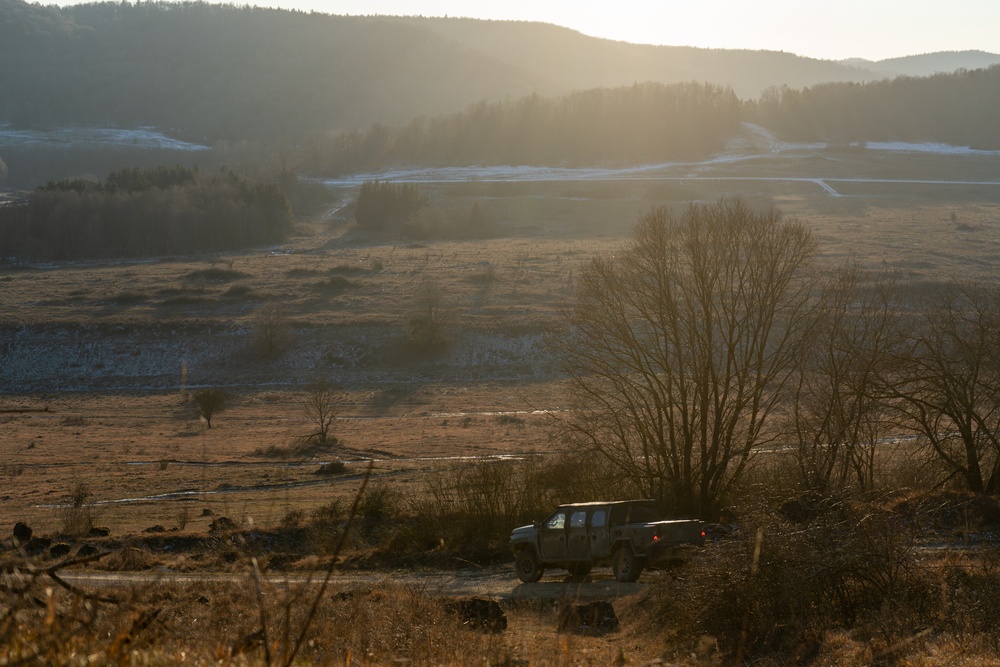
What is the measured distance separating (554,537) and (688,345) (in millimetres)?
9061

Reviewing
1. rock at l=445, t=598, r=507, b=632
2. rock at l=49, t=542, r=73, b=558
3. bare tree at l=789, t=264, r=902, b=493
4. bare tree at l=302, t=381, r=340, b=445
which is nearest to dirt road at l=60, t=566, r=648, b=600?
rock at l=49, t=542, r=73, b=558

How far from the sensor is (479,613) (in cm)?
1295

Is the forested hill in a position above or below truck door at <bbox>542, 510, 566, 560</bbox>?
above

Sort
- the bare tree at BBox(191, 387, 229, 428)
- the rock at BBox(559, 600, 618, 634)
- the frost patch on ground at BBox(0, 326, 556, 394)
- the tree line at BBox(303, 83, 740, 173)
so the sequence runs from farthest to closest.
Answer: the tree line at BBox(303, 83, 740, 173) < the frost patch on ground at BBox(0, 326, 556, 394) < the bare tree at BBox(191, 387, 229, 428) < the rock at BBox(559, 600, 618, 634)

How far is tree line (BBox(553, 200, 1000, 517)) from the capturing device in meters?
24.8

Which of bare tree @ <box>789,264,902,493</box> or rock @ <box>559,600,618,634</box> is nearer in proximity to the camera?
rock @ <box>559,600,618,634</box>

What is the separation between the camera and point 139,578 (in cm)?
1806

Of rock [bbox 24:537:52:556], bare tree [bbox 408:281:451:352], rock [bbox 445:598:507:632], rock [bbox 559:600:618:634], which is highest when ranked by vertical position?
rock [bbox 445:598:507:632]

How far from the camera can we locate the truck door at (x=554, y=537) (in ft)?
62.6

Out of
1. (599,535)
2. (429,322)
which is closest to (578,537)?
(599,535)

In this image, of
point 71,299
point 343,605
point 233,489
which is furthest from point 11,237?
point 343,605

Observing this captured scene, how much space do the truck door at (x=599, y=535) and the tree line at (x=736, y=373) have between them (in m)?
6.62

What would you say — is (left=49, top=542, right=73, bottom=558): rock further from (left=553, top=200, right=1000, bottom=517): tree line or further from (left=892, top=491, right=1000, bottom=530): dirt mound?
(left=892, top=491, right=1000, bottom=530): dirt mound

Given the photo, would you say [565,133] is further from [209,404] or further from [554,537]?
[554,537]
